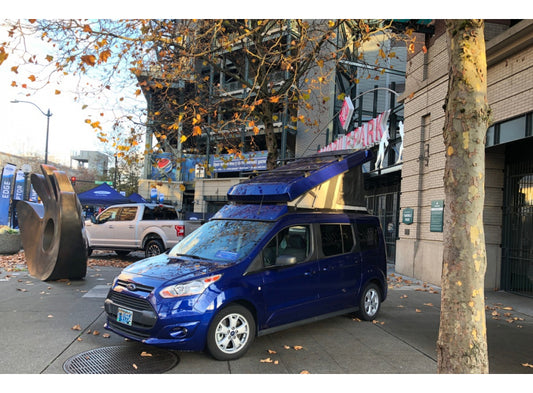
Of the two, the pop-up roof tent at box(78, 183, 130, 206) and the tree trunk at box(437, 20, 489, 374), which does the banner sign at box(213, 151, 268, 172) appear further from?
the tree trunk at box(437, 20, 489, 374)

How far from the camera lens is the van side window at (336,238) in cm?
612

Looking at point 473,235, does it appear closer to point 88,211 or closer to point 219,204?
point 219,204

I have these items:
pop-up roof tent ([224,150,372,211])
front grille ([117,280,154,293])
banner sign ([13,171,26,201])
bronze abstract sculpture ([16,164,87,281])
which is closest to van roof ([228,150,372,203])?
pop-up roof tent ([224,150,372,211])

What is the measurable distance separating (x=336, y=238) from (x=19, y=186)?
17036 mm

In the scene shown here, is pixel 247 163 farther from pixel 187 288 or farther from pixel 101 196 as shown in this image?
pixel 187 288

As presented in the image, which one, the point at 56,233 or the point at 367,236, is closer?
the point at 367,236

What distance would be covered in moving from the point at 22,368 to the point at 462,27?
5.53m

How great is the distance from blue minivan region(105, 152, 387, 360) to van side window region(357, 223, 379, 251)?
18mm

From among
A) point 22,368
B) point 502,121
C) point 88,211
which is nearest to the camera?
point 22,368

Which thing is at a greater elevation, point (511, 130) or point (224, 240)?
point (511, 130)

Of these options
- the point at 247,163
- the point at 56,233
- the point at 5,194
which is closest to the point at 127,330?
the point at 56,233

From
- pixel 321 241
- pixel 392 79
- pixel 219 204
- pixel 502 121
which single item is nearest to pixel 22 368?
pixel 321 241

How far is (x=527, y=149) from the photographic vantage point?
9.73 meters

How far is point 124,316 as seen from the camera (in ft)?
15.8
